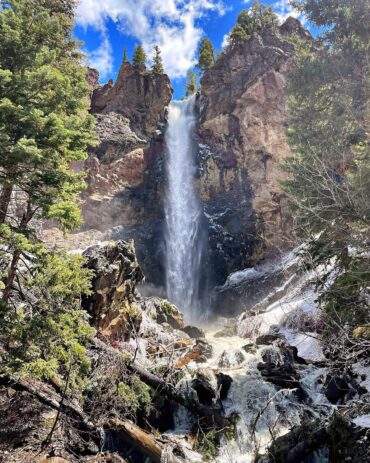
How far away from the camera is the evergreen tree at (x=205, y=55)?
4000 centimetres

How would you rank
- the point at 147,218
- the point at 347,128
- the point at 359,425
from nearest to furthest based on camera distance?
the point at 359,425 → the point at 347,128 → the point at 147,218

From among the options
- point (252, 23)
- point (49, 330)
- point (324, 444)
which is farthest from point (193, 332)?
point (252, 23)

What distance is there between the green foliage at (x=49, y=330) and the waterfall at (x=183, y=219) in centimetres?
2035

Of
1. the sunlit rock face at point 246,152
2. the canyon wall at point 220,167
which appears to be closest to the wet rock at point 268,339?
the sunlit rock face at point 246,152

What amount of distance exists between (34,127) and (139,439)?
656 cm

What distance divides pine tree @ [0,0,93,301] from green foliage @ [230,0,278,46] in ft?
91.3

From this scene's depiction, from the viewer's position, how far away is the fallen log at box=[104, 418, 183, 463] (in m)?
6.75

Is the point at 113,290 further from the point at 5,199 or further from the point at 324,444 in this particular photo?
the point at 324,444

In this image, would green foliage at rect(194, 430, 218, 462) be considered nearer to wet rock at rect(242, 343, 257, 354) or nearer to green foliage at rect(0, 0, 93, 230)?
wet rock at rect(242, 343, 257, 354)

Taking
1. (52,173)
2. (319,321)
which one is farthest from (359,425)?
(319,321)

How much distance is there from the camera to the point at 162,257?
2997 centimetres

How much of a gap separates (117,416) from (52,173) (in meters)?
5.15

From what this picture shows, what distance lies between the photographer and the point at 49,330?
656cm

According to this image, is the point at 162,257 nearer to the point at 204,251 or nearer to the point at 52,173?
the point at 204,251
